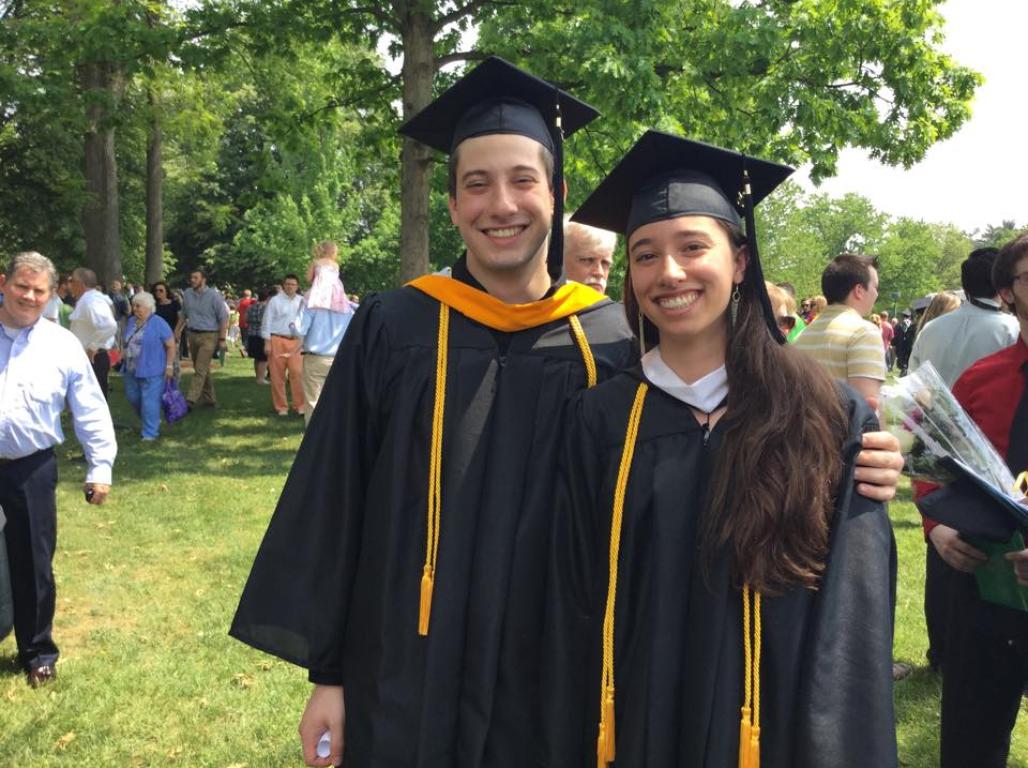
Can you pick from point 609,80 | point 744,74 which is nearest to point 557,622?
point 609,80

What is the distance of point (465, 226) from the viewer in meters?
2.22

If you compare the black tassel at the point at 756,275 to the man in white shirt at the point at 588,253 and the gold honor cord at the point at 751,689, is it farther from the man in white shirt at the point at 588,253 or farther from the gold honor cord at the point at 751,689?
the man in white shirt at the point at 588,253

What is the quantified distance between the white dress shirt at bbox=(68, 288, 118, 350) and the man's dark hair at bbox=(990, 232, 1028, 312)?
30.2ft

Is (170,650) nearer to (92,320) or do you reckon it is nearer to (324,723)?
(324,723)

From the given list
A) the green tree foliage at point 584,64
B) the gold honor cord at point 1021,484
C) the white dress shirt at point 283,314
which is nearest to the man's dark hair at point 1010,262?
the gold honor cord at point 1021,484

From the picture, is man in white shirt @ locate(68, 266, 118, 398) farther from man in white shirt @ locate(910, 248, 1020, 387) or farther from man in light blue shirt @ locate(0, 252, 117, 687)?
man in white shirt @ locate(910, 248, 1020, 387)

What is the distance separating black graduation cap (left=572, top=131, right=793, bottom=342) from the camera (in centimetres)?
203

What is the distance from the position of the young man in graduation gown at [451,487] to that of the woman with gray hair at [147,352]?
829cm

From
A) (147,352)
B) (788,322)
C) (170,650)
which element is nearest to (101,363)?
(147,352)

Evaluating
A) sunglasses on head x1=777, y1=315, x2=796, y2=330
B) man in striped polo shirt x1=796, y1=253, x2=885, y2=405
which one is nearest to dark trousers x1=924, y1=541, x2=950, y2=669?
man in striped polo shirt x1=796, y1=253, x2=885, y2=405

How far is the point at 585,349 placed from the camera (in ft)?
7.27

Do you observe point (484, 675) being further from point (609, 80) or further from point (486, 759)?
point (609, 80)

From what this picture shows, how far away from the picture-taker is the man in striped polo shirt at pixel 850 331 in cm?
484

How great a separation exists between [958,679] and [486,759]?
5.07 feet
